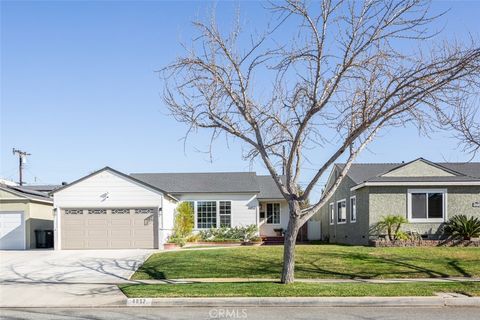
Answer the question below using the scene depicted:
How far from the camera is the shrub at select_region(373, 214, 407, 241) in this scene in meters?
24.2

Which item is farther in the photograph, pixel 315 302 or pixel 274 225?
pixel 274 225

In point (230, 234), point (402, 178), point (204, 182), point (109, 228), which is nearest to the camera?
point (402, 178)

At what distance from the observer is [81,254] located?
24125 mm

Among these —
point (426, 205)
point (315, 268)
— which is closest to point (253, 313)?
point (315, 268)

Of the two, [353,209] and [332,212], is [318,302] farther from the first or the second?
[332,212]

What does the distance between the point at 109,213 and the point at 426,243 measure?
15.3 meters

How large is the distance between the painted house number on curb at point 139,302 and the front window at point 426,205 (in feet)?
52.5

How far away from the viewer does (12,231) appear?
29766 mm

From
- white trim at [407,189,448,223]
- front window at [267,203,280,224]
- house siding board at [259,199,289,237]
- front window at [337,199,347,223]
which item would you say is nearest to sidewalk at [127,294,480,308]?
white trim at [407,189,448,223]

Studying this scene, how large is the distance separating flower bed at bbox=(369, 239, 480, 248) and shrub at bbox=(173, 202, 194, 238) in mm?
10625

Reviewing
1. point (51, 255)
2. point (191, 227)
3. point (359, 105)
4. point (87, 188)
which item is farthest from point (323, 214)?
point (359, 105)

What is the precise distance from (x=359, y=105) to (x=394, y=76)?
151 cm

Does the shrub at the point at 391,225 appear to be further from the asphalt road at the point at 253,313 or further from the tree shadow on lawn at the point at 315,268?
the asphalt road at the point at 253,313

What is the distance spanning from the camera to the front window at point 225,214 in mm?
32625
